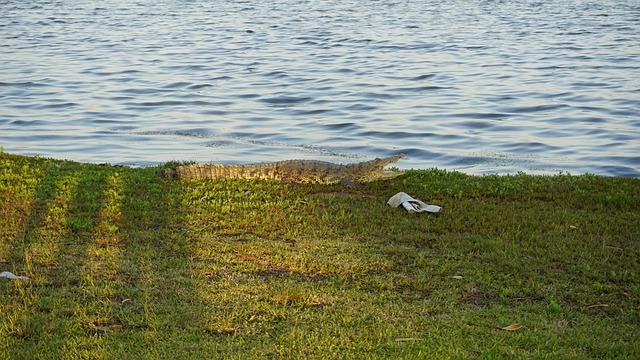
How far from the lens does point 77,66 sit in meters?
25.2

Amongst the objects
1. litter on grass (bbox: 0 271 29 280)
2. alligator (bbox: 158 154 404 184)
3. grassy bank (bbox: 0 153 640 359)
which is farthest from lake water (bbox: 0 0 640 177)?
litter on grass (bbox: 0 271 29 280)

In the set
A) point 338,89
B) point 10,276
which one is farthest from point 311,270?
point 338,89

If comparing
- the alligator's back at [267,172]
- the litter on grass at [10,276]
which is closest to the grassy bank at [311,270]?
the litter on grass at [10,276]

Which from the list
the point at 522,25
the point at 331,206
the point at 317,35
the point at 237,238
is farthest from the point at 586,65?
the point at 237,238

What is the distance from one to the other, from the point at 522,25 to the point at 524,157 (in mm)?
20323

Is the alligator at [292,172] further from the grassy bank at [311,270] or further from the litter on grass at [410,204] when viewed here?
the litter on grass at [410,204]

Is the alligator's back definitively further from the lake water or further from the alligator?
the lake water

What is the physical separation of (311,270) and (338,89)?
49.9 ft

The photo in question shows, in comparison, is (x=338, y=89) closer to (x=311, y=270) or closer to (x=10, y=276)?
(x=311, y=270)

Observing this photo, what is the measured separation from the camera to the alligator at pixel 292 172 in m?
9.64

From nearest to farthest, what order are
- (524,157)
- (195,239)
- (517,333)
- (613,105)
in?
(517,333) < (195,239) < (524,157) < (613,105)

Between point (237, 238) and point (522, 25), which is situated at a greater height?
point (237, 238)

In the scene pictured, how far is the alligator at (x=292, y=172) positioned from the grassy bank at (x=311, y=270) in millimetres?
422

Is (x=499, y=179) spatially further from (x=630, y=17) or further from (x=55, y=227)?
(x=630, y=17)
